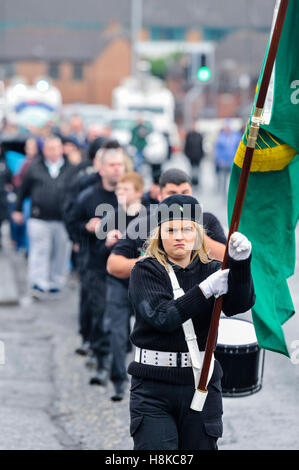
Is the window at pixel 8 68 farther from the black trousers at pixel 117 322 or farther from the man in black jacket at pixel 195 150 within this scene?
the black trousers at pixel 117 322

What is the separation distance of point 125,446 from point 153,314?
2.33m

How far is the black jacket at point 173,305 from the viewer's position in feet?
14.1

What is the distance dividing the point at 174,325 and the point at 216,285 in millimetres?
264

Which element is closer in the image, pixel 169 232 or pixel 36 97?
pixel 169 232

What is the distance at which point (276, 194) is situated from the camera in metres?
4.70

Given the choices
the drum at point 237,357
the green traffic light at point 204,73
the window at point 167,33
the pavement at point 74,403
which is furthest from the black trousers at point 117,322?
the window at point 167,33

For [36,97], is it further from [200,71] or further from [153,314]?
[153,314]

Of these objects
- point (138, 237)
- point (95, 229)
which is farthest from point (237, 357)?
point (95, 229)

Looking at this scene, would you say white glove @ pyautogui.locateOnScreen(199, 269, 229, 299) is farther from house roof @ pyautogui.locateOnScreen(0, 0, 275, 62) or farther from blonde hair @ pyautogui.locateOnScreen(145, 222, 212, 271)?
house roof @ pyautogui.locateOnScreen(0, 0, 275, 62)

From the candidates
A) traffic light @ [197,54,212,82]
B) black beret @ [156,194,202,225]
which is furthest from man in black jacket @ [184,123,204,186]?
black beret @ [156,194,202,225]

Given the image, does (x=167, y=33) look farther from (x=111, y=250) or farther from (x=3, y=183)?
(x=111, y=250)

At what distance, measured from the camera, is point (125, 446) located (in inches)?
255
